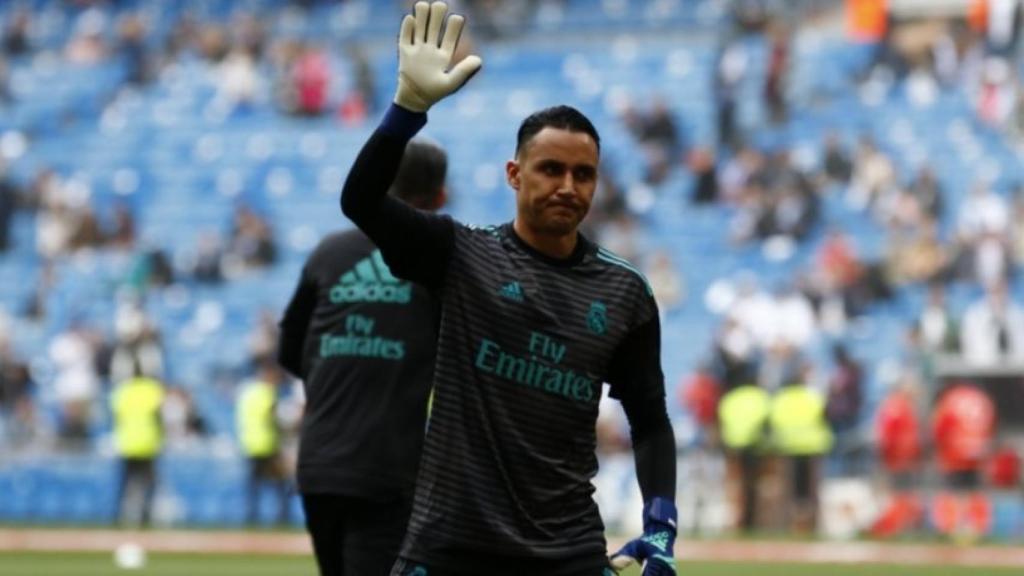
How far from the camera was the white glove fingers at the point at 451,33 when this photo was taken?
532 cm

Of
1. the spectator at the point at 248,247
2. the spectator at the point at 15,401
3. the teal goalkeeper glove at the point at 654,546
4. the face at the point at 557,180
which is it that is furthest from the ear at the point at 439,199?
the spectator at the point at 248,247

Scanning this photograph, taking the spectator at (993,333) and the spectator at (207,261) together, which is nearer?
the spectator at (993,333)

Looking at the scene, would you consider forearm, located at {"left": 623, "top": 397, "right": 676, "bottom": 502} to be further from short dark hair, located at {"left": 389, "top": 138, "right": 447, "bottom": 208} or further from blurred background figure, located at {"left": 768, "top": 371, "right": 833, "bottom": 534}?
blurred background figure, located at {"left": 768, "top": 371, "right": 833, "bottom": 534}

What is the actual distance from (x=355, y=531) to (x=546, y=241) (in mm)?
2023

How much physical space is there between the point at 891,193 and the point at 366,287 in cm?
2217

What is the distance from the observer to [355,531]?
7324 millimetres

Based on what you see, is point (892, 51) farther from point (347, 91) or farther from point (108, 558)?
point (108, 558)

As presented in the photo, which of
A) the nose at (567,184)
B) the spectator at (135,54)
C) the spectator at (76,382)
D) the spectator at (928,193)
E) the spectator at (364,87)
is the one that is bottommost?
the nose at (567,184)

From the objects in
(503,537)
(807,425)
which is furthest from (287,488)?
(503,537)

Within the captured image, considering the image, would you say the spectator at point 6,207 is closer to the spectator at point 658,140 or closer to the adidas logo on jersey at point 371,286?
the spectator at point 658,140

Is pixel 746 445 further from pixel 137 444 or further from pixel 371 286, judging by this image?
pixel 371 286

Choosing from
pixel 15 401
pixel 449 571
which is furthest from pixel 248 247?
pixel 449 571

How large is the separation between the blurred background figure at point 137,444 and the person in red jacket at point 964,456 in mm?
9082

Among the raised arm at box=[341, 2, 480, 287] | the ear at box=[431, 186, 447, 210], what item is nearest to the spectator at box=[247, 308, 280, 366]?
the ear at box=[431, 186, 447, 210]
